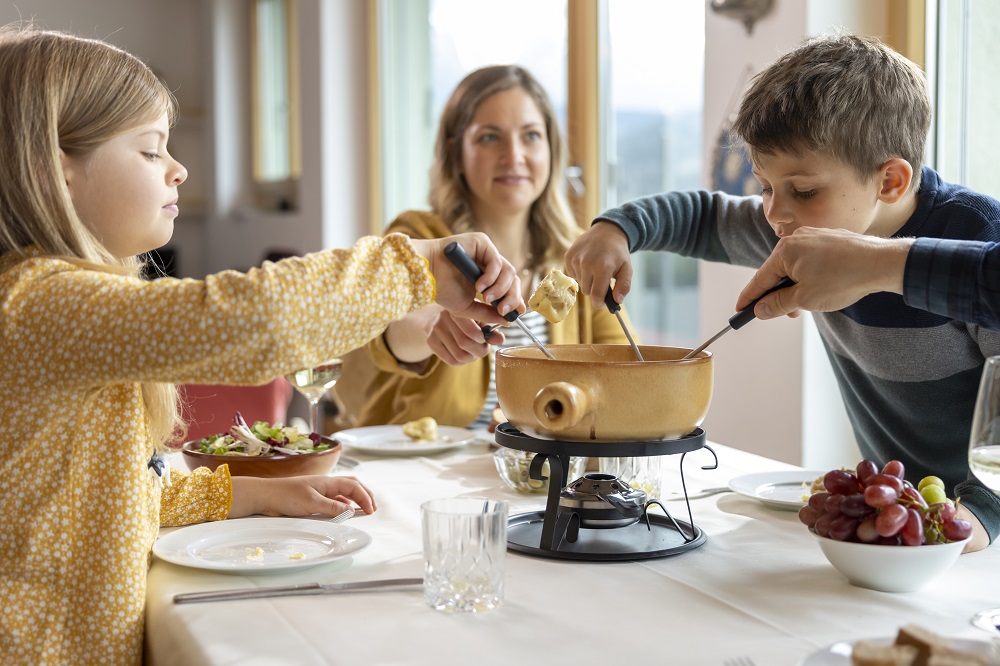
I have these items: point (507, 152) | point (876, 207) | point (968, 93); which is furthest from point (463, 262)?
point (968, 93)

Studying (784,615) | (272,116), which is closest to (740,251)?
(784,615)

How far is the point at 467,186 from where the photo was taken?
107 inches

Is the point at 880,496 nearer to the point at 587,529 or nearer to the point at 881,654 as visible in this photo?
the point at 881,654

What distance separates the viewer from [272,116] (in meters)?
6.13

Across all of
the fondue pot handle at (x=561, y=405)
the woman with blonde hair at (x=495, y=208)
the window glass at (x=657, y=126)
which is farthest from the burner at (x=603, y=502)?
the window glass at (x=657, y=126)

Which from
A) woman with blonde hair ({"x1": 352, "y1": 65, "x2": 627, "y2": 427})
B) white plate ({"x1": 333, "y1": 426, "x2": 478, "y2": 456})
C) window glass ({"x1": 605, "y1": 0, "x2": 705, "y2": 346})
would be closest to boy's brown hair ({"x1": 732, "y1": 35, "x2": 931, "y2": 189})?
white plate ({"x1": 333, "y1": 426, "x2": 478, "y2": 456})

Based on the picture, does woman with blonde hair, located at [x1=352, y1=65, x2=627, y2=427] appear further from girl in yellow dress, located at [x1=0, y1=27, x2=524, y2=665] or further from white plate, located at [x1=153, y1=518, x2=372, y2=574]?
girl in yellow dress, located at [x1=0, y1=27, x2=524, y2=665]

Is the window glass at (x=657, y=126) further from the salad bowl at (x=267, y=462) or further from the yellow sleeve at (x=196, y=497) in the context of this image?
the yellow sleeve at (x=196, y=497)

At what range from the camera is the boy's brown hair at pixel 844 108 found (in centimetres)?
136

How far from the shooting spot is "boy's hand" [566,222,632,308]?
4.90ft

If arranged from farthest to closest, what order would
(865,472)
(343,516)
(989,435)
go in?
(343,516), (865,472), (989,435)

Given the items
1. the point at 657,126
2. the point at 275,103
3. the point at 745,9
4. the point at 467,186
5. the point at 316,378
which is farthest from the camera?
the point at 275,103

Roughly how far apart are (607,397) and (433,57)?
3.84 metres

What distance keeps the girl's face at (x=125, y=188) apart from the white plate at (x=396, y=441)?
0.64 metres
